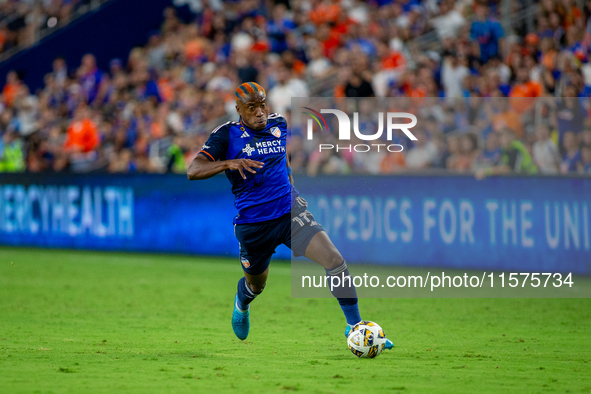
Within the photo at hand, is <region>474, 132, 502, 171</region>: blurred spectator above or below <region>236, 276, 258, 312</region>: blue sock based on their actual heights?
above

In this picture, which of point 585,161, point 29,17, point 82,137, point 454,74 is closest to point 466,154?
point 585,161

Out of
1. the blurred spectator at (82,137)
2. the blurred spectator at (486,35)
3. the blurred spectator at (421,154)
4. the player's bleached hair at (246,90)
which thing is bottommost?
the blurred spectator at (421,154)

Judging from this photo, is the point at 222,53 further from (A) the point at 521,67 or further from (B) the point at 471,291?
(B) the point at 471,291

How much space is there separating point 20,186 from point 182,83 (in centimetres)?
463

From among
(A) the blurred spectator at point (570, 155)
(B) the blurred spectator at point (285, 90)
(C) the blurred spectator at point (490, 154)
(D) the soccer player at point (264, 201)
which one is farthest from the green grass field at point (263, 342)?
(B) the blurred spectator at point (285, 90)

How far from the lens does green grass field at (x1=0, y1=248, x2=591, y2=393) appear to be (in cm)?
569

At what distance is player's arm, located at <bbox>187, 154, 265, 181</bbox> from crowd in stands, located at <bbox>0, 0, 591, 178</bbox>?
247 inches

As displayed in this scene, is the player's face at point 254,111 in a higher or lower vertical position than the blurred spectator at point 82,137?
lower

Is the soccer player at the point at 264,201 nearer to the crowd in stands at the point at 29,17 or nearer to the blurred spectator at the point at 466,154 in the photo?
the blurred spectator at the point at 466,154

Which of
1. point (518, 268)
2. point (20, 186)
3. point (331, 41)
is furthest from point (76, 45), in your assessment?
point (518, 268)

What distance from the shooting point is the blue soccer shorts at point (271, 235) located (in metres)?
6.91

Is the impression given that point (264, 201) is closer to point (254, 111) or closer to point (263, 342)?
point (254, 111)

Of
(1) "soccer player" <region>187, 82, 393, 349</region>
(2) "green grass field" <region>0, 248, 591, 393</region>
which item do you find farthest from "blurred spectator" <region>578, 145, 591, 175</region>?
(1) "soccer player" <region>187, 82, 393, 349</region>

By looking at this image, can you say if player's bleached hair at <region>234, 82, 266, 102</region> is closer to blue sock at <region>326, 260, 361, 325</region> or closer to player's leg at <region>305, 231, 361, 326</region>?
player's leg at <region>305, 231, 361, 326</region>
